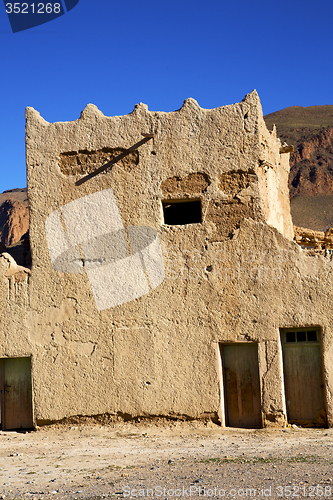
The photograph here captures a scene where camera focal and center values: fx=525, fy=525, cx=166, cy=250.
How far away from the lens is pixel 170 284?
28.5 feet

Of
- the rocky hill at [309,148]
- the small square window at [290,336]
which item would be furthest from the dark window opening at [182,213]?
the rocky hill at [309,148]

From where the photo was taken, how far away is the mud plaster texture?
8.30 meters

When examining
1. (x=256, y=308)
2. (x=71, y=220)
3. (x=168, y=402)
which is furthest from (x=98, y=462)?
(x=71, y=220)

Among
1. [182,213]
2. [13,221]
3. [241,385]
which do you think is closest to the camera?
[241,385]

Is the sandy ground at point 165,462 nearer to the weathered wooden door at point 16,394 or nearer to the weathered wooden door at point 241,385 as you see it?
the weathered wooden door at point 241,385

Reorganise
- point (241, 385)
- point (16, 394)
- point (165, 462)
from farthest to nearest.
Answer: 1. point (16, 394)
2. point (241, 385)
3. point (165, 462)

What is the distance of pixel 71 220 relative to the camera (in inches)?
359

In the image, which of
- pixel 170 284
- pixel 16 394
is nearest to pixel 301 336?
pixel 170 284

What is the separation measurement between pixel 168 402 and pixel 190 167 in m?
3.87

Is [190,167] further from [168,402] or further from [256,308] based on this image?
[168,402]

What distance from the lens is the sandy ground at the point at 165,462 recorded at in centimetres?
529

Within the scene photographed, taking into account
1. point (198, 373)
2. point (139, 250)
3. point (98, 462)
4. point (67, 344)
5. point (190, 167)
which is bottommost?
point (98, 462)

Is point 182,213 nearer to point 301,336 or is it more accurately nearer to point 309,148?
point 301,336

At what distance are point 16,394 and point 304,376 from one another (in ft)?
16.3
